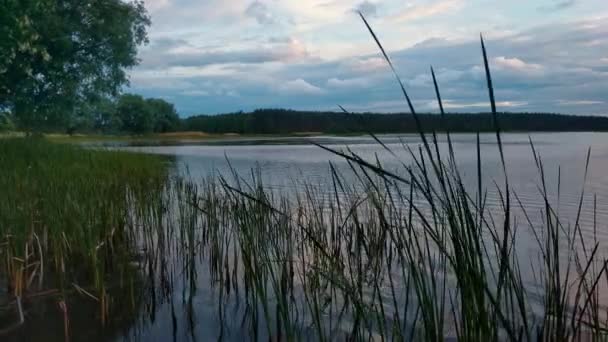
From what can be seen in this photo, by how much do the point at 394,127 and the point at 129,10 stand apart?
1818 centimetres

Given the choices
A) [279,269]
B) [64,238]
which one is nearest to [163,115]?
[64,238]

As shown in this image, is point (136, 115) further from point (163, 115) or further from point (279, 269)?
point (279, 269)

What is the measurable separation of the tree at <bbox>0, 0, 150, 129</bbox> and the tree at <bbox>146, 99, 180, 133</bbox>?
74702mm

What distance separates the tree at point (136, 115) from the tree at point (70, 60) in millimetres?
70133

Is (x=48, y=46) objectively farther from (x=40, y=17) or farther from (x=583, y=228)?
(x=583, y=228)

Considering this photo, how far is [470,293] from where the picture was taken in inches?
88.9

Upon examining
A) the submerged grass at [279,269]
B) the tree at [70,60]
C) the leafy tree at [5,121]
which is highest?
the tree at [70,60]

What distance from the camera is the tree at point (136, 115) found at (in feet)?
285

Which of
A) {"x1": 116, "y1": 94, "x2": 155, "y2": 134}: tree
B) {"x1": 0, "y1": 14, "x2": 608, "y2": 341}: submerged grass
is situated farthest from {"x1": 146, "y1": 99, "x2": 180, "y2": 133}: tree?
{"x1": 0, "y1": 14, "x2": 608, "y2": 341}: submerged grass

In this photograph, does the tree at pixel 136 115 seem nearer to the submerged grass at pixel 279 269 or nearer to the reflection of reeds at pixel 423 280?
the submerged grass at pixel 279 269

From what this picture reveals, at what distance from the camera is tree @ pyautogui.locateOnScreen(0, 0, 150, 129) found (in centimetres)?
1633

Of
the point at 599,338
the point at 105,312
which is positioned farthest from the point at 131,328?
the point at 599,338

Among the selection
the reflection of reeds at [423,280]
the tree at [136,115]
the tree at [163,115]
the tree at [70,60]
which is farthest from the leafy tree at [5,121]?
the tree at [163,115]

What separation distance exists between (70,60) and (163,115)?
80.3 m
